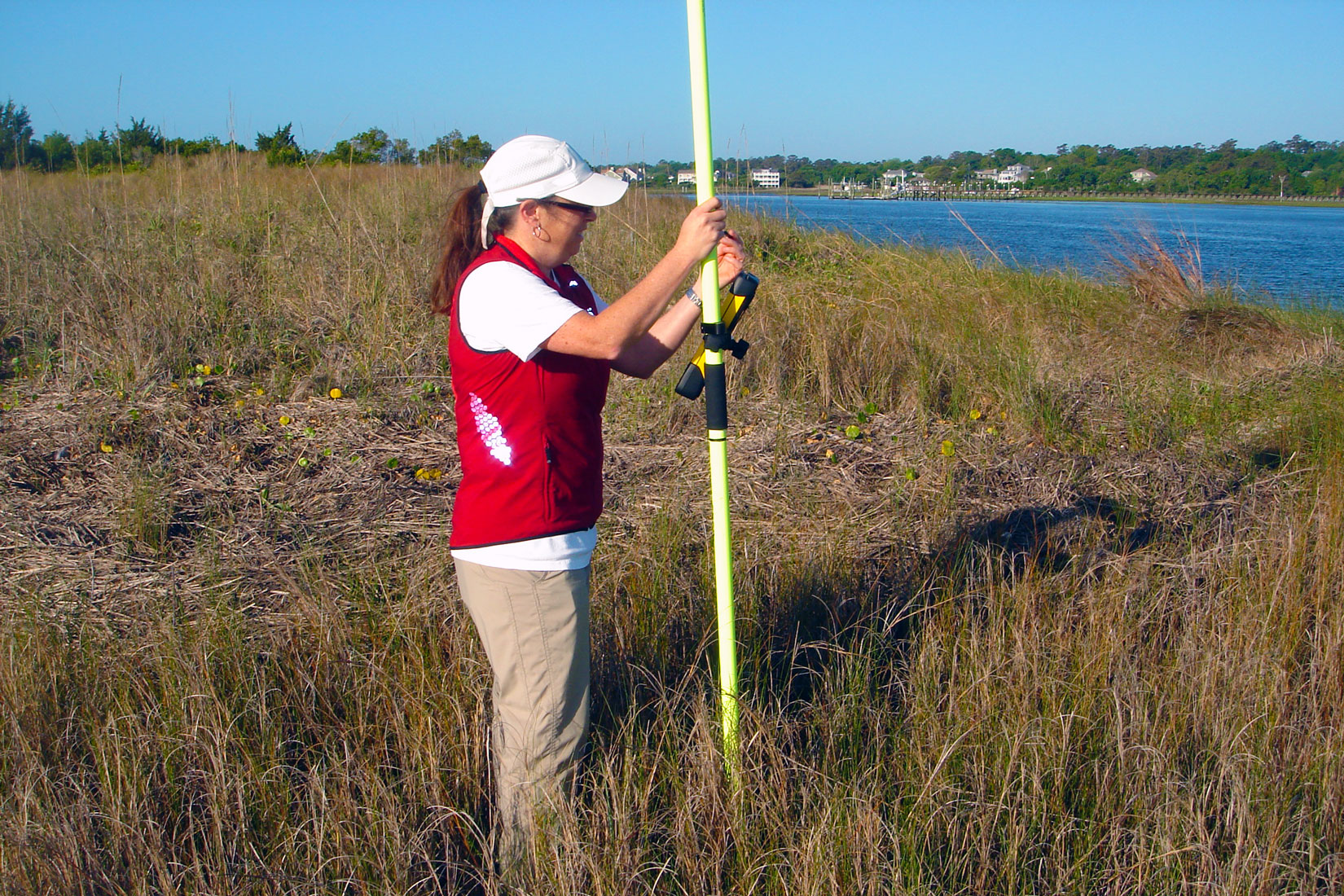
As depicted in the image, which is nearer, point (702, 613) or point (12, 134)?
point (702, 613)

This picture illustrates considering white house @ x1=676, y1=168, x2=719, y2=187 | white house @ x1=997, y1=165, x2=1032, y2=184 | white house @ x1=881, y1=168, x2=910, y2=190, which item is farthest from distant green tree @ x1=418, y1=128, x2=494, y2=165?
white house @ x1=997, y1=165, x2=1032, y2=184

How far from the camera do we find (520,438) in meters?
2.06

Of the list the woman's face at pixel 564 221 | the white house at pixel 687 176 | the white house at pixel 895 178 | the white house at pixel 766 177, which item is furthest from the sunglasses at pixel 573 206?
the white house at pixel 895 178

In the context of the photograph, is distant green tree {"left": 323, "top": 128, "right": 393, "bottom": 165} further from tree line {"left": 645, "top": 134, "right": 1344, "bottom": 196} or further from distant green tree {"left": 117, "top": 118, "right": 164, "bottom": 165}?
tree line {"left": 645, "top": 134, "right": 1344, "bottom": 196}

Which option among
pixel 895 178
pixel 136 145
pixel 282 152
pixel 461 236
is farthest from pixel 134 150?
pixel 895 178

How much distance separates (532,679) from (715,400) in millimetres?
796

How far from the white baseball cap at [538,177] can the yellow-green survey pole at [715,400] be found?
0.22 m

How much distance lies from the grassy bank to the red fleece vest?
692mm

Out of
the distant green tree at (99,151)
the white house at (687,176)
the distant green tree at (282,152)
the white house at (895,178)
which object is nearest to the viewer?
the white house at (687,176)

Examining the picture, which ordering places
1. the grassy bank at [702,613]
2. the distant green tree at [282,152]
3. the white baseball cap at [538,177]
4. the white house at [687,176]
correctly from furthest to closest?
the distant green tree at [282,152]
the white house at [687,176]
the grassy bank at [702,613]
the white baseball cap at [538,177]

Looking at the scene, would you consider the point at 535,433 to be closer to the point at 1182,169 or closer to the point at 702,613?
the point at 702,613

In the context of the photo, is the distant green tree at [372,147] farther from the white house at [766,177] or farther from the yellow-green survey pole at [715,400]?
the yellow-green survey pole at [715,400]

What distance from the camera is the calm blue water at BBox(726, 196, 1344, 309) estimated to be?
31.8 ft

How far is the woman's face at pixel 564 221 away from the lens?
2.12 meters
